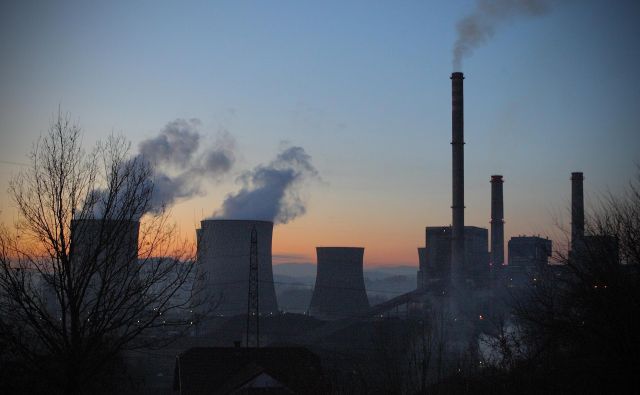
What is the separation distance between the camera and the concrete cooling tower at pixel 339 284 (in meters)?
33.9

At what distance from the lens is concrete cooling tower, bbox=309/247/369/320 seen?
33.9m

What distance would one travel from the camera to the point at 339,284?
34.9 m

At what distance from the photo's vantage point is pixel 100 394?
17.7ft

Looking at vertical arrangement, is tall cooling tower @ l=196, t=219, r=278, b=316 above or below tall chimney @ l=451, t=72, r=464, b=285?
below

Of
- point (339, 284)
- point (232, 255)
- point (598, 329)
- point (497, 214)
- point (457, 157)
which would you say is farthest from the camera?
point (497, 214)

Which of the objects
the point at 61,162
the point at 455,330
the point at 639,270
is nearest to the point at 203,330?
the point at 455,330

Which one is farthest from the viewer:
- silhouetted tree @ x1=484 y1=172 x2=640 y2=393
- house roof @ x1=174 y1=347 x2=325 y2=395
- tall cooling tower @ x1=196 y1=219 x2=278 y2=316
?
tall cooling tower @ x1=196 y1=219 x2=278 y2=316

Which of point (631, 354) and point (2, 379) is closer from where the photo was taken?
point (2, 379)

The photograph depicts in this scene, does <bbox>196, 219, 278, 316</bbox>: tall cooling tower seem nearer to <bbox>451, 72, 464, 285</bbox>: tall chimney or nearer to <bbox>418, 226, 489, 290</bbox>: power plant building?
<bbox>451, 72, 464, 285</bbox>: tall chimney

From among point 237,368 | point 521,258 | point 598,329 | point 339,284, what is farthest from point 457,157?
point 598,329

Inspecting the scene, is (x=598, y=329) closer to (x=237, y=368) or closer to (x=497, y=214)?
(x=237, y=368)

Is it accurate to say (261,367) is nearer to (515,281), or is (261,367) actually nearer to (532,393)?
(532,393)

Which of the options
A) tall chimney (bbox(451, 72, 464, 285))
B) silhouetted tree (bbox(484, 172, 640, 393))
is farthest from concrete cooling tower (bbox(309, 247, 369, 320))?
silhouetted tree (bbox(484, 172, 640, 393))

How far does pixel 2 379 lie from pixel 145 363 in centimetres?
2120
